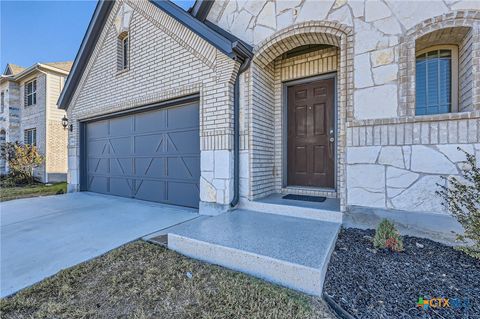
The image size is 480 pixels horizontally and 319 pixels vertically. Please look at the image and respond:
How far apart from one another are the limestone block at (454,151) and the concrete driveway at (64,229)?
12.7 feet

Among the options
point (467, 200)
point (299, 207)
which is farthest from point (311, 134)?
point (467, 200)

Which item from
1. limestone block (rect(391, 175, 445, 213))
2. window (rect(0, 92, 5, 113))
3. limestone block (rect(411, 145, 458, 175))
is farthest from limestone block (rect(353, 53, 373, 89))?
window (rect(0, 92, 5, 113))

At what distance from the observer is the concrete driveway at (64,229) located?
8.15 ft

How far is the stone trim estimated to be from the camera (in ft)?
9.26

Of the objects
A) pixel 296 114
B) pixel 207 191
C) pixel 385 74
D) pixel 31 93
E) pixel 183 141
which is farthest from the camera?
pixel 31 93

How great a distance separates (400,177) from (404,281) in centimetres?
152

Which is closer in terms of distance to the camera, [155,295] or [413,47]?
[155,295]

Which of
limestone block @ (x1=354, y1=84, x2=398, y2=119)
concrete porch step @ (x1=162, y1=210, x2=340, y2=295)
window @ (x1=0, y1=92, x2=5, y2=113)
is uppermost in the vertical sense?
window @ (x1=0, y1=92, x2=5, y2=113)

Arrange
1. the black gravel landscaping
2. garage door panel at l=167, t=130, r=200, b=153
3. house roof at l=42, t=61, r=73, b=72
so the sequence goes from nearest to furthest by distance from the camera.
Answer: the black gravel landscaping < garage door panel at l=167, t=130, r=200, b=153 < house roof at l=42, t=61, r=73, b=72

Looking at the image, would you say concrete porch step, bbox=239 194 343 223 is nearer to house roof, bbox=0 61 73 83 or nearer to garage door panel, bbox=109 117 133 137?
garage door panel, bbox=109 117 133 137

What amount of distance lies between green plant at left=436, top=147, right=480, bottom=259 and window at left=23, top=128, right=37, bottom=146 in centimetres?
1614

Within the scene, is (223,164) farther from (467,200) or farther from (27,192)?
(27,192)

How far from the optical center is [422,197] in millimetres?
2971

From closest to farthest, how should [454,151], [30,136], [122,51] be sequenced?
[454,151], [122,51], [30,136]
